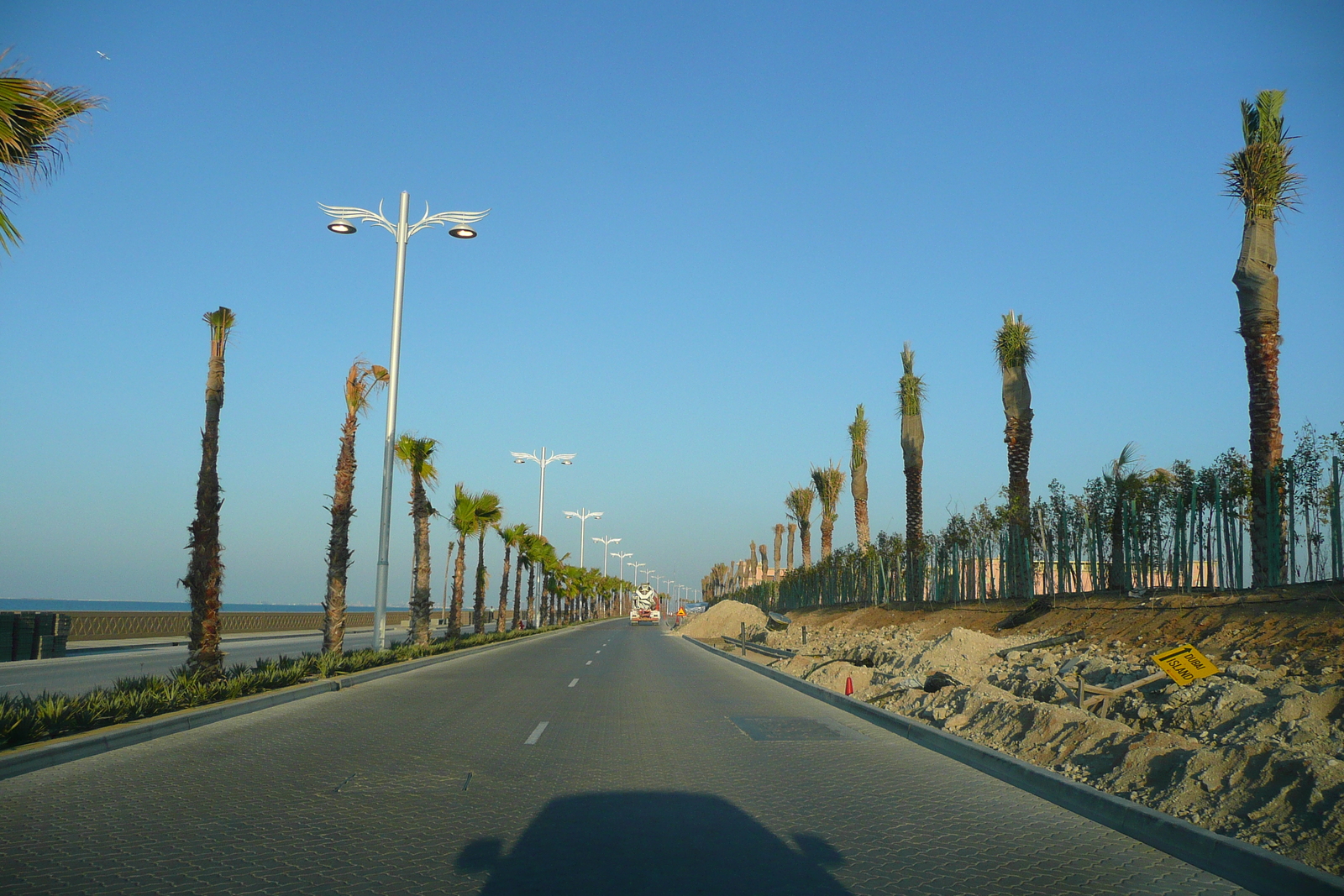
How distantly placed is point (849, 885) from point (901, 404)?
34580 millimetres

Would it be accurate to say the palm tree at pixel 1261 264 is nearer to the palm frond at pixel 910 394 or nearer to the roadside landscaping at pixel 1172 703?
the roadside landscaping at pixel 1172 703

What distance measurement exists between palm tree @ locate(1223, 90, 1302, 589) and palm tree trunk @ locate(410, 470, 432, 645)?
23089mm

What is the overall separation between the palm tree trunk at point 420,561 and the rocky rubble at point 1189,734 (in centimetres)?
A: 1808

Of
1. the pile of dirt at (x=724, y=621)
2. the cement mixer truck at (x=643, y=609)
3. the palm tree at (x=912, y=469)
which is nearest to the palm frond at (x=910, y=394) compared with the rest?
the palm tree at (x=912, y=469)

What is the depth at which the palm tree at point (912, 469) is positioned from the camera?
3650cm

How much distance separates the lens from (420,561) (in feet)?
102

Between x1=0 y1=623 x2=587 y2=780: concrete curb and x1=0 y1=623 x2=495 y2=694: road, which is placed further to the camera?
x1=0 y1=623 x2=495 y2=694: road

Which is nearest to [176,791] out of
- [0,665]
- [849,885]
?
[849,885]

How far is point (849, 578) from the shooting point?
161 ft

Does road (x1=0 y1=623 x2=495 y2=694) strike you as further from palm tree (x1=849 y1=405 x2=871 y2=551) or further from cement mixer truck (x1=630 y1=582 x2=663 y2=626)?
cement mixer truck (x1=630 y1=582 x2=663 y2=626)

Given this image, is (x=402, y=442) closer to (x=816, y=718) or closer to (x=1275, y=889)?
(x=816, y=718)

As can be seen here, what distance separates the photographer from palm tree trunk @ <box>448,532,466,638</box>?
3547 cm

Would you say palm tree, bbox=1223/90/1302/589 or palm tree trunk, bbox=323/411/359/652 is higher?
palm tree, bbox=1223/90/1302/589

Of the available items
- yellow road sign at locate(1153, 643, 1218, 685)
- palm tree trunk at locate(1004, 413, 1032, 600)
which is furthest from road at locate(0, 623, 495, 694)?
palm tree trunk at locate(1004, 413, 1032, 600)
